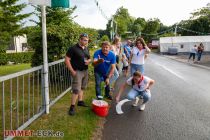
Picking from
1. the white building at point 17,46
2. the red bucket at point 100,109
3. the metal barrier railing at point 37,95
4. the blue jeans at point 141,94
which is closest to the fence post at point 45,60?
the metal barrier railing at point 37,95

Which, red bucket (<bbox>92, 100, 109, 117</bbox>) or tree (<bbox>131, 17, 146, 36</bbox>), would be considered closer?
red bucket (<bbox>92, 100, 109, 117</bbox>)

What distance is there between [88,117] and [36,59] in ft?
15.7

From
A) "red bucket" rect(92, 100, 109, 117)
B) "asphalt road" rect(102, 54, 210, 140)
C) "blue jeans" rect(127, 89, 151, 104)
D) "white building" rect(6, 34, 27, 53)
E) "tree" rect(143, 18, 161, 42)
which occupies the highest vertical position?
"tree" rect(143, 18, 161, 42)

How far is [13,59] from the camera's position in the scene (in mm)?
35344

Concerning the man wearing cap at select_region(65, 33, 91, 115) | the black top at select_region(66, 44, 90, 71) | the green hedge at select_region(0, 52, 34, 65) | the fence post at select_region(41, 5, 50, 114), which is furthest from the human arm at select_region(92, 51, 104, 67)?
the green hedge at select_region(0, 52, 34, 65)

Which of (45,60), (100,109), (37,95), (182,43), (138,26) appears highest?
(138,26)

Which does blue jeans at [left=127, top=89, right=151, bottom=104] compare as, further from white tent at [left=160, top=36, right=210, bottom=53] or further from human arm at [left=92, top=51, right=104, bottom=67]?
white tent at [left=160, top=36, right=210, bottom=53]

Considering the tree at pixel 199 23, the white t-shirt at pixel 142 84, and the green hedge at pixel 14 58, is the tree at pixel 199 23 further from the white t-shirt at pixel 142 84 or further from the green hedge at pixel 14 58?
the white t-shirt at pixel 142 84

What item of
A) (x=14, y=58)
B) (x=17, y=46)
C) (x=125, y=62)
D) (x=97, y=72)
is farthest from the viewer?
(x=17, y=46)

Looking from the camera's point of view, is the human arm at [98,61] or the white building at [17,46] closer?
the human arm at [98,61]

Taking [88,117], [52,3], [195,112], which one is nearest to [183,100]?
[195,112]

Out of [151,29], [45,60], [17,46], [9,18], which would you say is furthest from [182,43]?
[45,60]

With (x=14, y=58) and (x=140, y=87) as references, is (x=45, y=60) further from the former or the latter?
(x=14, y=58)

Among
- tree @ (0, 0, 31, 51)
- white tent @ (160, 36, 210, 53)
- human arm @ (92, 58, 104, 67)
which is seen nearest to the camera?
human arm @ (92, 58, 104, 67)
